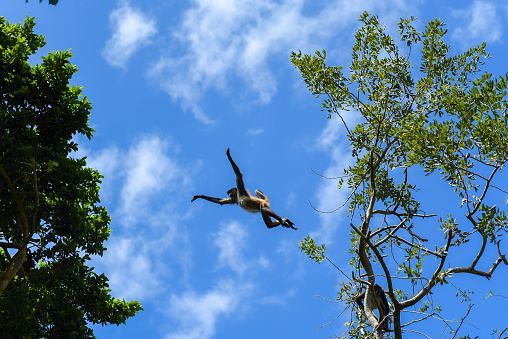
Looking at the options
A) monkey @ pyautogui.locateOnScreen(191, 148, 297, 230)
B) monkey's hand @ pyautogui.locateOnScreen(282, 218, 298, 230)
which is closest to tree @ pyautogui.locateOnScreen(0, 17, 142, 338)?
monkey @ pyautogui.locateOnScreen(191, 148, 297, 230)

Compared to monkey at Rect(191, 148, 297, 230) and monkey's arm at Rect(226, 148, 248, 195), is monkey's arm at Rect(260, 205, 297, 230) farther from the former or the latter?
monkey's arm at Rect(226, 148, 248, 195)

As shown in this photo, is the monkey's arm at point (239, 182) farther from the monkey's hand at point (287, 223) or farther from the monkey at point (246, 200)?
the monkey's hand at point (287, 223)

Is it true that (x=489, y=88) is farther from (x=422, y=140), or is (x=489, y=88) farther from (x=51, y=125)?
(x=51, y=125)

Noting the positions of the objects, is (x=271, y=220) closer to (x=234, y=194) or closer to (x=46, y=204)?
(x=234, y=194)

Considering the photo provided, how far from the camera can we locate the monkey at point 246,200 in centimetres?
1343

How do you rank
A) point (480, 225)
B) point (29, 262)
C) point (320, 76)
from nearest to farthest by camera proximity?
point (480, 225) → point (320, 76) → point (29, 262)

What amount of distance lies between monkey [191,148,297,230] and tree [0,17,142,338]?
11.0 ft

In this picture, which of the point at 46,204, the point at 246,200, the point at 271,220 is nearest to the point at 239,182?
the point at 246,200

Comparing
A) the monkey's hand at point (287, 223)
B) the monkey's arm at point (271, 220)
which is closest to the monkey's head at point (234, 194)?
the monkey's arm at point (271, 220)

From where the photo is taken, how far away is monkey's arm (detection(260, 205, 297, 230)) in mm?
12625

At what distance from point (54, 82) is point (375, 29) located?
28.2 feet

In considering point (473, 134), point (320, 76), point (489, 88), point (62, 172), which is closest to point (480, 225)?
point (473, 134)

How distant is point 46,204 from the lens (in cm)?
1477

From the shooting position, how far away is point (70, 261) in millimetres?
14656
